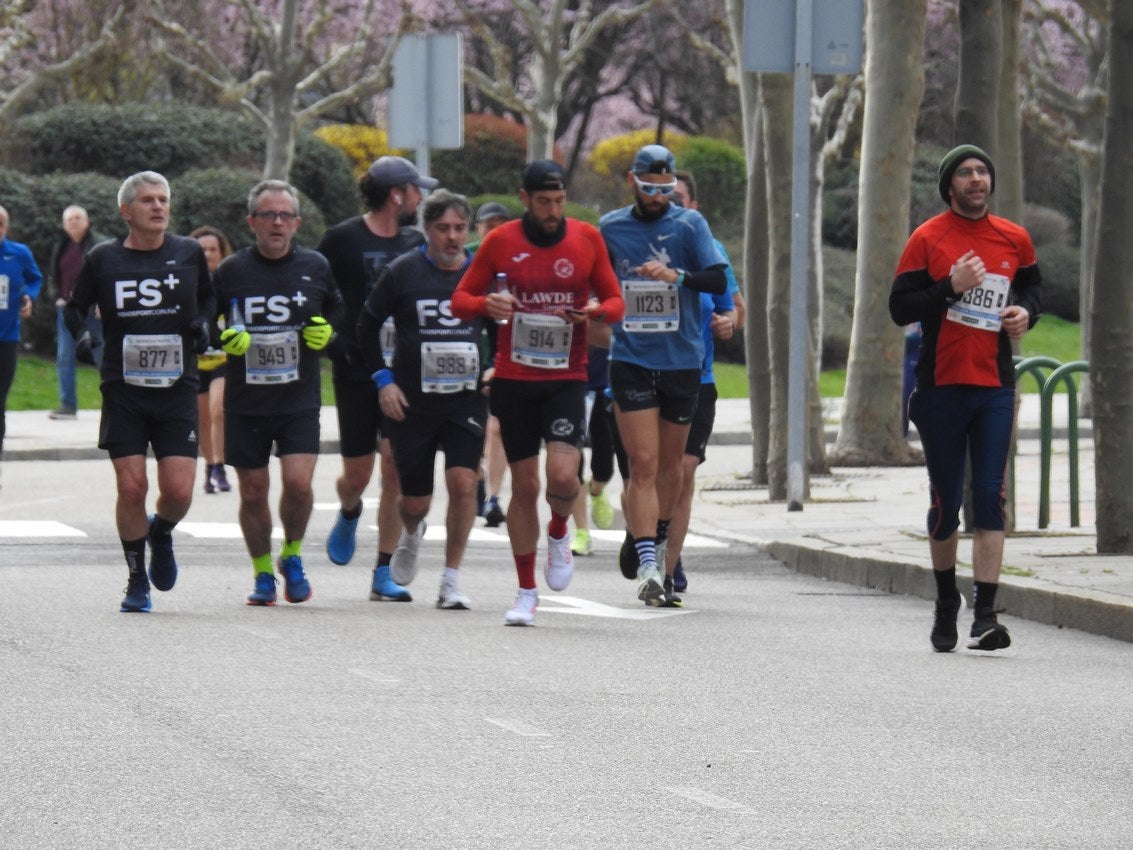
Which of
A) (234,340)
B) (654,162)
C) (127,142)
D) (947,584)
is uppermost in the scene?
(127,142)

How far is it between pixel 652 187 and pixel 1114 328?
2.83m

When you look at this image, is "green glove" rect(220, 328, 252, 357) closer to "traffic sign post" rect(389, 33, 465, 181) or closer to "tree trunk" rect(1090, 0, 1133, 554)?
"tree trunk" rect(1090, 0, 1133, 554)

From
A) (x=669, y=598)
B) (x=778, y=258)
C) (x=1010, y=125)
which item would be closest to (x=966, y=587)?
(x=669, y=598)

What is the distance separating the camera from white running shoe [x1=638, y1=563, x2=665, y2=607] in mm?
10922

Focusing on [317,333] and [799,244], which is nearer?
[317,333]

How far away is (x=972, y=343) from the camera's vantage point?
31.4 feet

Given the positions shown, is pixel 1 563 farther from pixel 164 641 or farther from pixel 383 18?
pixel 383 18

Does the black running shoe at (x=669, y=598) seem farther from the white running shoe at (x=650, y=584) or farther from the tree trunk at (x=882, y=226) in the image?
the tree trunk at (x=882, y=226)

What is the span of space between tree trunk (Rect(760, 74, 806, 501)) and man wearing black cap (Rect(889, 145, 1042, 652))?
23.3ft

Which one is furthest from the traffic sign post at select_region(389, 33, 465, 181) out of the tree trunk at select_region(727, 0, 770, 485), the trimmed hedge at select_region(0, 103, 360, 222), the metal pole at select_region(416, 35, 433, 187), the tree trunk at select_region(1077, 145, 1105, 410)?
the trimmed hedge at select_region(0, 103, 360, 222)

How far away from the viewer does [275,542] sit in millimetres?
14320

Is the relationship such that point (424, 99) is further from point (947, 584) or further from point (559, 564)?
point (947, 584)

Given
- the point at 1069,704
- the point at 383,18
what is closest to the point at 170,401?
the point at 1069,704

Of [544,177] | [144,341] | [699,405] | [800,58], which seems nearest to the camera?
[544,177]
